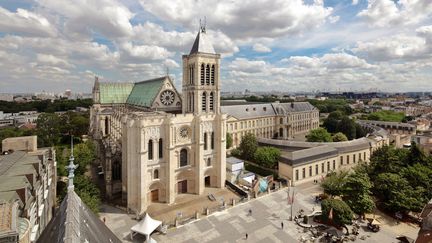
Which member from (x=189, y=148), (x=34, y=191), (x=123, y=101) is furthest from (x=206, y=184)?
(x=123, y=101)

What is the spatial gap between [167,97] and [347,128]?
60437 mm

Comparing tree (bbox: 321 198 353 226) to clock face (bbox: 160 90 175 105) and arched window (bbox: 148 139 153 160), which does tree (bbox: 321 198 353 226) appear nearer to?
arched window (bbox: 148 139 153 160)

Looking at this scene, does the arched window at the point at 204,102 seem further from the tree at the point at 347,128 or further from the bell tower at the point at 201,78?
the tree at the point at 347,128

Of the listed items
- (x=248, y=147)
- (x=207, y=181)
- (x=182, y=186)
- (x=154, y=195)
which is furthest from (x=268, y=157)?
Answer: (x=154, y=195)

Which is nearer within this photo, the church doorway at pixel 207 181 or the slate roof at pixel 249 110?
the church doorway at pixel 207 181

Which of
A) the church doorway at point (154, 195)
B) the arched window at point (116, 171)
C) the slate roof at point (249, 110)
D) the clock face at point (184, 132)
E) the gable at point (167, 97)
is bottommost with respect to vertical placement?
the church doorway at point (154, 195)

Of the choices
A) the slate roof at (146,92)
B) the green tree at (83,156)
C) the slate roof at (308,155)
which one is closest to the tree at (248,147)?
the slate roof at (308,155)

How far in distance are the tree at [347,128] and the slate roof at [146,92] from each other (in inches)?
2403

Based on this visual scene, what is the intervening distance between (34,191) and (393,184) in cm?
4048

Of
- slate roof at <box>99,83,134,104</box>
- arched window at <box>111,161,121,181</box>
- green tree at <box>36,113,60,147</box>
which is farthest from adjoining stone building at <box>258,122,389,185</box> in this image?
green tree at <box>36,113,60,147</box>

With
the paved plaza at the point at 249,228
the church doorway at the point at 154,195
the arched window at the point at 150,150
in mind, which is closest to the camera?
the paved plaza at the point at 249,228

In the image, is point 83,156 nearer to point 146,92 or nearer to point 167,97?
point 146,92

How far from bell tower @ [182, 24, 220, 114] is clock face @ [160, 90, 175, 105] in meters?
3.44

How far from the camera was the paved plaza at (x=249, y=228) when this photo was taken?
87.6 ft
